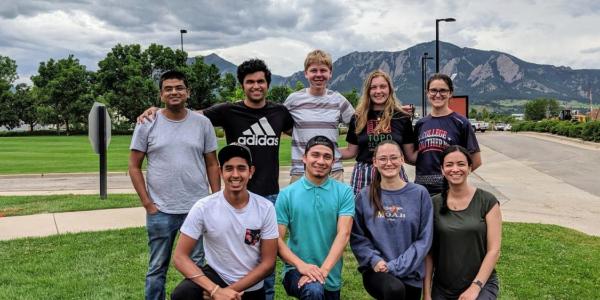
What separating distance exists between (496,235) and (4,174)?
55.1ft

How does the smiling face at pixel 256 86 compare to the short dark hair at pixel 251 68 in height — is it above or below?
below

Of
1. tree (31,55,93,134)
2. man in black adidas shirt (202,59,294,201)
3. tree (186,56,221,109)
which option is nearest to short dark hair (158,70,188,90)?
man in black adidas shirt (202,59,294,201)

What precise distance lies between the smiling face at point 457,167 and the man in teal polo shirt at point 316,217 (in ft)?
2.40

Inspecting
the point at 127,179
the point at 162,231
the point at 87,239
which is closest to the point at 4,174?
the point at 127,179

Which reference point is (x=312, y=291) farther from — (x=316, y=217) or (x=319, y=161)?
(x=319, y=161)

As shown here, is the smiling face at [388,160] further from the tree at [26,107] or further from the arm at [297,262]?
the tree at [26,107]

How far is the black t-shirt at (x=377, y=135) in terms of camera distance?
445 centimetres

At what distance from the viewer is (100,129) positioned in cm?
1033

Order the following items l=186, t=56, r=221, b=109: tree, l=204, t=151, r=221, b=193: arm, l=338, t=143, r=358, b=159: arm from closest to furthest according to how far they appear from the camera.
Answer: l=204, t=151, r=221, b=193: arm < l=338, t=143, r=358, b=159: arm < l=186, t=56, r=221, b=109: tree

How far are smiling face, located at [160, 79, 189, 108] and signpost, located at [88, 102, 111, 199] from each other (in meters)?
6.66

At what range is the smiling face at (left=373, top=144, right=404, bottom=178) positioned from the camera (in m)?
3.71

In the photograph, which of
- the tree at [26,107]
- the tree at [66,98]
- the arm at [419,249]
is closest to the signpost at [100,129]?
the arm at [419,249]

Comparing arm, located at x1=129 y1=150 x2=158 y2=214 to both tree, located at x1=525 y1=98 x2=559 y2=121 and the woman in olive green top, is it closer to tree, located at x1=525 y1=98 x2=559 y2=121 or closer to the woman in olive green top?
the woman in olive green top

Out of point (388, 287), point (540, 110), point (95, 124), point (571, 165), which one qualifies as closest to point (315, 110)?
point (388, 287)
